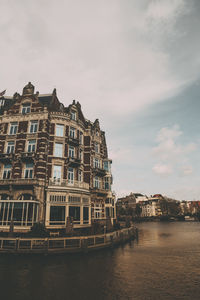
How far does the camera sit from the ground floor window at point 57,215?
2183 cm

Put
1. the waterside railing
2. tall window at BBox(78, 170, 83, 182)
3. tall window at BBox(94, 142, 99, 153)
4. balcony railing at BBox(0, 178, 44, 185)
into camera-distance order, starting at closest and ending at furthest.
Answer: the waterside railing
balcony railing at BBox(0, 178, 44, 185)
tall window at BBox(78, 170, 83, 182)
tall window at BBox(94, 142, 99, 153)

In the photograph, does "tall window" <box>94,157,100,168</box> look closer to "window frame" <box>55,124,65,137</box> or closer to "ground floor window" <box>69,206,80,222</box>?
"window frame" <box>55,124,65,137</box>

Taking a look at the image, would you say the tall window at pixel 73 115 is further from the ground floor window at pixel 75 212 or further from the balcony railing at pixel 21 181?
the ground floor window at pixel 75 212

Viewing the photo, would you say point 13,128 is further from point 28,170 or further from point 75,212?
point 75,212

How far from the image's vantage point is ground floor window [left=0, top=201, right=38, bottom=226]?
20.6 meters

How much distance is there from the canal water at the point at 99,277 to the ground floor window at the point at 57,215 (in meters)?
8.64

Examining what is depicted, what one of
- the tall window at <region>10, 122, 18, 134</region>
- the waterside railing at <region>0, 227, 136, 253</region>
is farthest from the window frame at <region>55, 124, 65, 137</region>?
the waterside railing at <region>0, 227, 136, 253</region>

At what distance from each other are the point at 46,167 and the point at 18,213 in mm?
6437

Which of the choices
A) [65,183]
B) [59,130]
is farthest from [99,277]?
[59,130]

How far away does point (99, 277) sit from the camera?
937 cm

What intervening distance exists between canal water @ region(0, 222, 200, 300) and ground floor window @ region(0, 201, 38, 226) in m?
7.50

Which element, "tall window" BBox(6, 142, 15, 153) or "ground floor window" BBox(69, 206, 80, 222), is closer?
"ground floor window" BBox(69, 206, 80, 222)

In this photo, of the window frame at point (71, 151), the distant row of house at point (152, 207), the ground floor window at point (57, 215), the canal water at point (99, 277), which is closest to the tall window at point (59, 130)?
the window frame at point (71, 151)


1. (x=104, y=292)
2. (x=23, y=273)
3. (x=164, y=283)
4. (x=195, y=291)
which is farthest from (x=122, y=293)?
(x=23, y=273)
